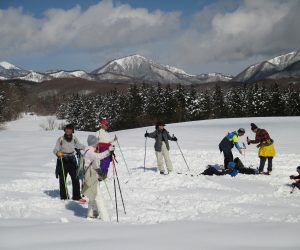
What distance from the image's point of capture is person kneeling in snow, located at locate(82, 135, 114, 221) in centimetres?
789

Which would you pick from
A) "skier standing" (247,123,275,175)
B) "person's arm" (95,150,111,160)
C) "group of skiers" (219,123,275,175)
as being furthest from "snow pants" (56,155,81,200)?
"skier standing" (247,123,275,175)

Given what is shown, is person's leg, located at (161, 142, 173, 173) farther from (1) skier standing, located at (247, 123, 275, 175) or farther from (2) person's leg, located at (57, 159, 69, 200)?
(2) person's leg, located at (57, 159, 69, 200)

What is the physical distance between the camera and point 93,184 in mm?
7934

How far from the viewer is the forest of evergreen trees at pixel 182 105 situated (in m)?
68.5

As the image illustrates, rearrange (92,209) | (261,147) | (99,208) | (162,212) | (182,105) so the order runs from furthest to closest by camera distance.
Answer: (182,105) < (261,147) < (162,212) < (92,209) < (99,208)

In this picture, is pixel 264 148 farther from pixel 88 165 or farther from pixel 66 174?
pixel 88 165

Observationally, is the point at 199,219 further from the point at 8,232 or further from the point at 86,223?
the point at 8,232

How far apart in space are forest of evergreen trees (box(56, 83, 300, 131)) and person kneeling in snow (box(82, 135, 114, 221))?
6401 cm

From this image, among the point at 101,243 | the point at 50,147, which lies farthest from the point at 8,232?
the point at 50,147

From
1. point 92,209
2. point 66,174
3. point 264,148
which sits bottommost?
point 92,209

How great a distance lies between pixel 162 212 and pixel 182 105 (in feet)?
216

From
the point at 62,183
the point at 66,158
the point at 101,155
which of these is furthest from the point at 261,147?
the point at 101,155

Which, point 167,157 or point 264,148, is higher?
point 264,148

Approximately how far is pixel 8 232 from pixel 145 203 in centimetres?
411
